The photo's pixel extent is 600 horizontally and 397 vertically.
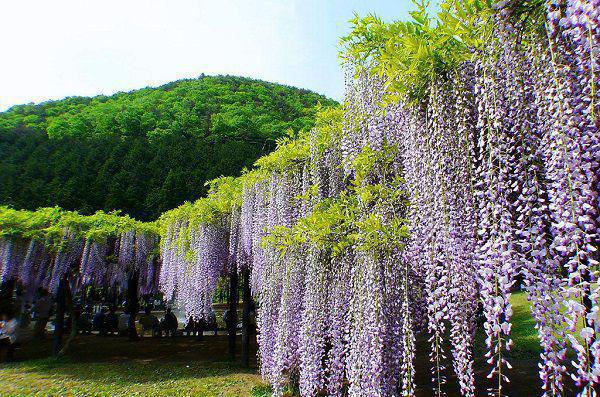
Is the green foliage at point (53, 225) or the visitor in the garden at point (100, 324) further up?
the green foliage at point (53, 225)

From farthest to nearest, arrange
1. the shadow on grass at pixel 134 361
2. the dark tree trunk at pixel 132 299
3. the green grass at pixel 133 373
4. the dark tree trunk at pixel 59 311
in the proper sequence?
the dark tree trunk at pixel 132 299 < the dark tree trunk at pixel 59 311 < the shadow on grass at pixel 134 361 < the green grass at pixel 133 373

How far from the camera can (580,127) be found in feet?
7.68

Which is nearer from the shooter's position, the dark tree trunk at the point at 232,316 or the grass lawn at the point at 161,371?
the grass lawn at the point at 161,371

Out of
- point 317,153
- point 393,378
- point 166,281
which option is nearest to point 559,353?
point 393,378

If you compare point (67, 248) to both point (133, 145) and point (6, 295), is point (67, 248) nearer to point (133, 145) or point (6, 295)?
point (6, 295)

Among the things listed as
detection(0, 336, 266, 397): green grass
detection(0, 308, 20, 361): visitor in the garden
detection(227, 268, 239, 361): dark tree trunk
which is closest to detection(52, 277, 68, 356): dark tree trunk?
detection(0, 336, 266, 397): green grass

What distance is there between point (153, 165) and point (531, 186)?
34.9 meters

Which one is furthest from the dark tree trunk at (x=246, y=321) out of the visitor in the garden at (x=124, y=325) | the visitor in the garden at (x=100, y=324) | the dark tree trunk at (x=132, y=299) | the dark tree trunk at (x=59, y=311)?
the visitor in the garden at (x=100, y=324)

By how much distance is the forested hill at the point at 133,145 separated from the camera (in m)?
30.3

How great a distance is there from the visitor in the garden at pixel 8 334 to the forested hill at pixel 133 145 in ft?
A: 47.0

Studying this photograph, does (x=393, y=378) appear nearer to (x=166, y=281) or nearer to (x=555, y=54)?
(x=555, y=54)

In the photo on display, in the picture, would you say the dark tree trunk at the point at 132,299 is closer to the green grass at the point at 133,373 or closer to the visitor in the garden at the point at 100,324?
the green grass at the point at 133,373

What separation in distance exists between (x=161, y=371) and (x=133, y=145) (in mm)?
28875

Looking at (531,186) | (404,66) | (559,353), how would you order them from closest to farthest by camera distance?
(559,353) < (531,186) < (404,66)
